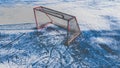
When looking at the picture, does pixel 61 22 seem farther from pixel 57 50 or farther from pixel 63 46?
pixel 57 50

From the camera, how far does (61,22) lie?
573 centimetres

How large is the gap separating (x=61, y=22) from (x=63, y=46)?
4.08 ft

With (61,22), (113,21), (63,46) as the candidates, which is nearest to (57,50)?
(63,46)

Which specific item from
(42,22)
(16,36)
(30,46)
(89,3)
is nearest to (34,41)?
(30,46)

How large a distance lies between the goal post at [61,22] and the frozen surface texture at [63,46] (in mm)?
170

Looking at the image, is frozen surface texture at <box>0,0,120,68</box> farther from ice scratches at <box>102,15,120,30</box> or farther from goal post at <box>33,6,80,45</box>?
goal post at <box>33,6,80,45</box>

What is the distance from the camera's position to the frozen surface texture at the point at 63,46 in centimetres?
417

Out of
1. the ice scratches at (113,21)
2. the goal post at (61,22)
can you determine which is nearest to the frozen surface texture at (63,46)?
the ice scratches at (113,21)

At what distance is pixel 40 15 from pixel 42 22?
0.37m

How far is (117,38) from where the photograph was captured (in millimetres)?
5027

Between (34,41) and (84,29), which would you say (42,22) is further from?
(84,29)

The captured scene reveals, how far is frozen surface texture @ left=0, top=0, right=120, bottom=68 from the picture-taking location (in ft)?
13.7

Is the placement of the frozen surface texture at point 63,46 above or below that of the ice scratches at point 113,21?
below

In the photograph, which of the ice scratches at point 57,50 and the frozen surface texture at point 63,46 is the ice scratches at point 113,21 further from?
the ice scratches at point 57,50
